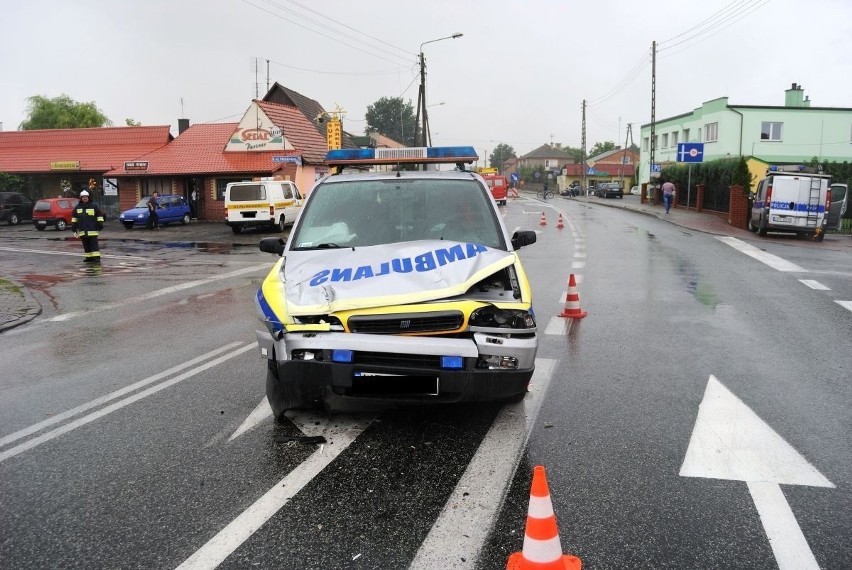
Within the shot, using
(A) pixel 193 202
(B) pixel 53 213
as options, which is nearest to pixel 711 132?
(A) pixel 193 202

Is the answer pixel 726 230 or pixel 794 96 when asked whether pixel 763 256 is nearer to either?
pixel 726 230

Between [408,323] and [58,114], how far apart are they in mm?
68428

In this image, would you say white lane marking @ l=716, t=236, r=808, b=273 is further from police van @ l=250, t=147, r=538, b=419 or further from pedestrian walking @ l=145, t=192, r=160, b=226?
pedestrian walking @ l=145, t=192, r=160, b=226

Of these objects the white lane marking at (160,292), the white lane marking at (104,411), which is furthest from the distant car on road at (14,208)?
the white lane marking at (104,411)

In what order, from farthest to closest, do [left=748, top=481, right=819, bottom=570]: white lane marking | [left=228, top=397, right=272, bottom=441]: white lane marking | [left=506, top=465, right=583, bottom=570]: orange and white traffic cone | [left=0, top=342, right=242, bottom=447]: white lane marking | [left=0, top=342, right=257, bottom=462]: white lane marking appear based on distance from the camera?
[left=0, top=342, right=242, bottom=447]: white lane marking
[left=228, top=397, right=272, bottom=441]: white lane marking
[left=0, top=342, right=257, bottom=462]: white lane marking
[left=748, top=481, right=819, bottom=570]: white lane marking
[left=506, top=465, right=583, bottom=570]: orange and white traffic cone

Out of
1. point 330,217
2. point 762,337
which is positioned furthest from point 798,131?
point 330,217

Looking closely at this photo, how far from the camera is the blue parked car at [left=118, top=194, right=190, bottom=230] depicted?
3055cm

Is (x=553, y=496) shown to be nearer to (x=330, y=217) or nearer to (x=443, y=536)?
(x=443, y=536)

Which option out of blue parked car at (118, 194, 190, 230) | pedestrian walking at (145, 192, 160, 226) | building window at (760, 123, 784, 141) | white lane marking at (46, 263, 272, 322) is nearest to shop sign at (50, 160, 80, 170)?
blue parked car at (118, 194, 190, 230)

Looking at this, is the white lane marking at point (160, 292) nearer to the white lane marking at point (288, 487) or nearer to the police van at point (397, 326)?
the police van at point (397, 326)

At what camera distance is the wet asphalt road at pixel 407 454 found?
321 centimetres

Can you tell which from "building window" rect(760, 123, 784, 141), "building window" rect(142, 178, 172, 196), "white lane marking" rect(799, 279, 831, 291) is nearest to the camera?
"white lane marking" rect(799, 279, 831, 291)

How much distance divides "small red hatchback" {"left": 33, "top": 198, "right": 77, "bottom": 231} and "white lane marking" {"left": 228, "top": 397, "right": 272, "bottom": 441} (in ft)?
98.9

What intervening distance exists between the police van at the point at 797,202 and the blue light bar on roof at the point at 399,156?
18134 millimetres
